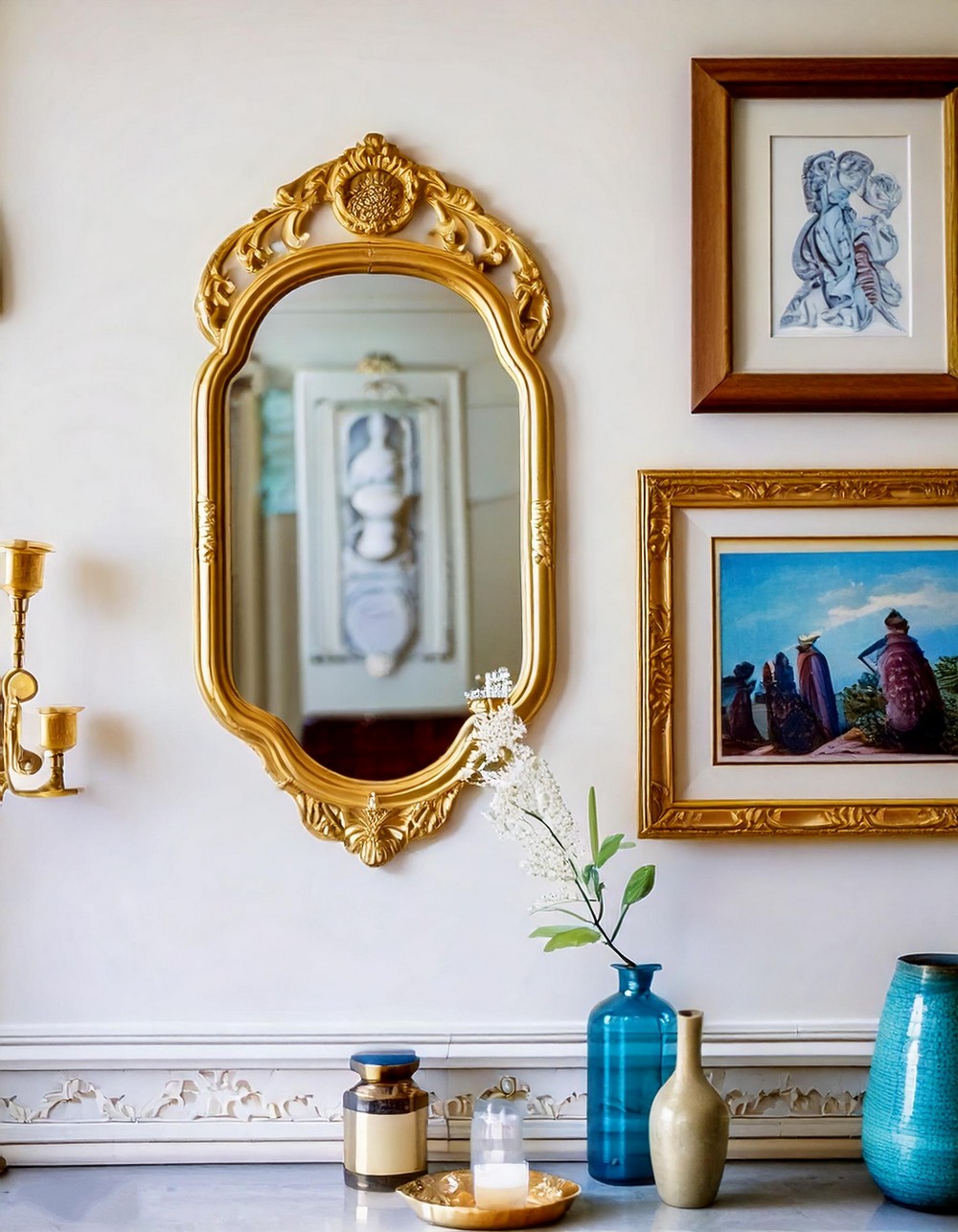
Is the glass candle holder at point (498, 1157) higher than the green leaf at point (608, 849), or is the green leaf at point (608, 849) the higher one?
the green leaf at point (608, 849)

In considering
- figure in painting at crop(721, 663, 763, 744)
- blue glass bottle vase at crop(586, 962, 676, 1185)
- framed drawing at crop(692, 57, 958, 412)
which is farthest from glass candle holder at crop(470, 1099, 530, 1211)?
framed drawing at crop(692, 57, 958, 412)

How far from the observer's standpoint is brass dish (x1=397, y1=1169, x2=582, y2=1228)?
1529 millimetres

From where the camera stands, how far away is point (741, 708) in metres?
1.84

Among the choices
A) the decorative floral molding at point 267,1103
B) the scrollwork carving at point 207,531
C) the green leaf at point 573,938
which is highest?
the scrollwork carving at point 207,531

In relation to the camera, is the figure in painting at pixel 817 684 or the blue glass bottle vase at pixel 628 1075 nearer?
the blue glass bottle vase at pixel 628 1075

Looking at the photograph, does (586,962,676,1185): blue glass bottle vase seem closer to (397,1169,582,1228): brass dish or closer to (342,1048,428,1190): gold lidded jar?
(397,1169,582,1228): brass dish

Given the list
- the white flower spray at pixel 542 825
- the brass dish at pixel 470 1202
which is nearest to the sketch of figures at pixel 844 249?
the white flower spray at pixel 542 825

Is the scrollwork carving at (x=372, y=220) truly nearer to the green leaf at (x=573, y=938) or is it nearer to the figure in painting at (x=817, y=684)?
the figure in painting at (x=817, y=684)

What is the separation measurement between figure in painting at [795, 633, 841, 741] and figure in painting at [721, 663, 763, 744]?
0.25 feet

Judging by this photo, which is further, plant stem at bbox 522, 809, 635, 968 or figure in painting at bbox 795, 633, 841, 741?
figure in painting at bbox 795, 633, 841, 741

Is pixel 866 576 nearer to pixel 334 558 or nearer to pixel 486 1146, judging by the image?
pixel 334 558

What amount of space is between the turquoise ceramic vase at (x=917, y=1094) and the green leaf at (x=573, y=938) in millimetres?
414

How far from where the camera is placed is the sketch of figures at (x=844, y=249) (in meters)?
1.86

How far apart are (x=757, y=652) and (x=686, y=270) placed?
60 cm
